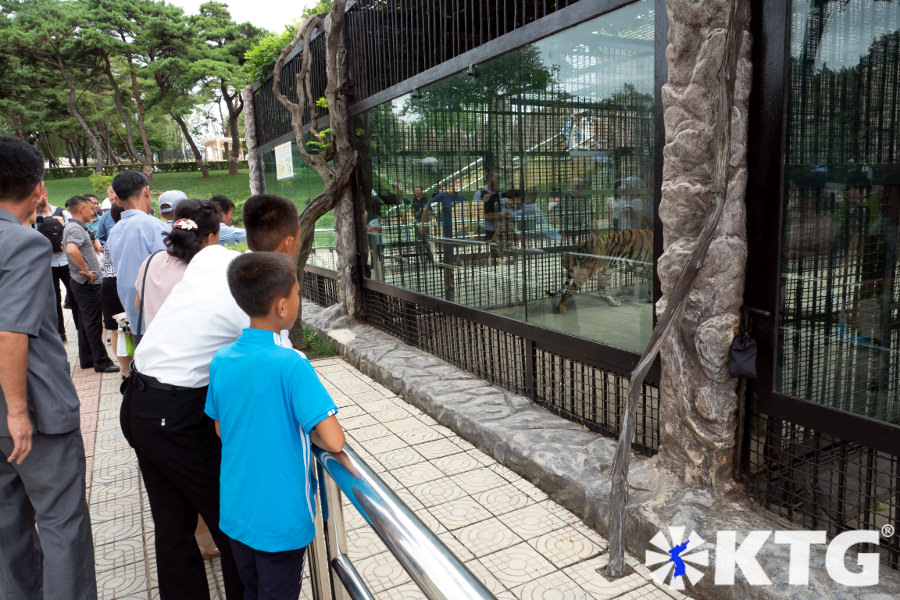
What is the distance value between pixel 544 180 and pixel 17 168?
3.33 meters

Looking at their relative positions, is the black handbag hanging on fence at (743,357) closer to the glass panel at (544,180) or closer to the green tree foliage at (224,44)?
the glass panel at (544,180)

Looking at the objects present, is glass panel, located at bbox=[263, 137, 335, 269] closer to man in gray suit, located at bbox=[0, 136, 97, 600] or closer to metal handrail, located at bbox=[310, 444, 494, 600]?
man in gray suit, located at bbox=[0, 136, 97, 600]

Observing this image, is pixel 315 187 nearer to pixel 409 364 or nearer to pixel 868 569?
pixel 409 364

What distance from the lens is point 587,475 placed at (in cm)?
372

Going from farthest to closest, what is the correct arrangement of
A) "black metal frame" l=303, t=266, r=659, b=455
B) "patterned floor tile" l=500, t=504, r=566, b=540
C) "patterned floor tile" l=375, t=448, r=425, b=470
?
"patterned floor tile" l=375, t=448, r=425, b=470 → "black metal frame" l=303, t=266, r=659, b=455 → "patterned floor tile" l=500, t=504, r=566, b=540

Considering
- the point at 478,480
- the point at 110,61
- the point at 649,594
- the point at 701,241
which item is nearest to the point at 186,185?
the point at 110,61

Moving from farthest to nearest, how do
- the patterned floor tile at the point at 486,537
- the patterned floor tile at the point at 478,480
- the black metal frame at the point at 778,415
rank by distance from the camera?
the patterned floor tile at the point at 478,480 < the patterned floor tile at the point at 486,537 < the black metal frame at the point at 778,415

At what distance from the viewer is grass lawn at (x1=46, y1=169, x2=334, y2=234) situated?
37094 mm

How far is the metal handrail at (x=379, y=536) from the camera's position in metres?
1.07

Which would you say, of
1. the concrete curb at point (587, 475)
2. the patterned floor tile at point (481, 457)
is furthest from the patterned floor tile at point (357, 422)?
the patterned floor tile at point (481, 457)

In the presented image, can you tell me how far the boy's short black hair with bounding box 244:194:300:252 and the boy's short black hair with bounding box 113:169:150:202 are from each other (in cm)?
205

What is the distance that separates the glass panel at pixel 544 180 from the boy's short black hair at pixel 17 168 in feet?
10.2

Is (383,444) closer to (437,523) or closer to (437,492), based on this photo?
(437,492)

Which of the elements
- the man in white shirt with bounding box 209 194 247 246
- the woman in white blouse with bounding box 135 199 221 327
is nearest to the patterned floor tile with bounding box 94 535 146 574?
the woman in white blouse with bounding box 135 199 221 327
